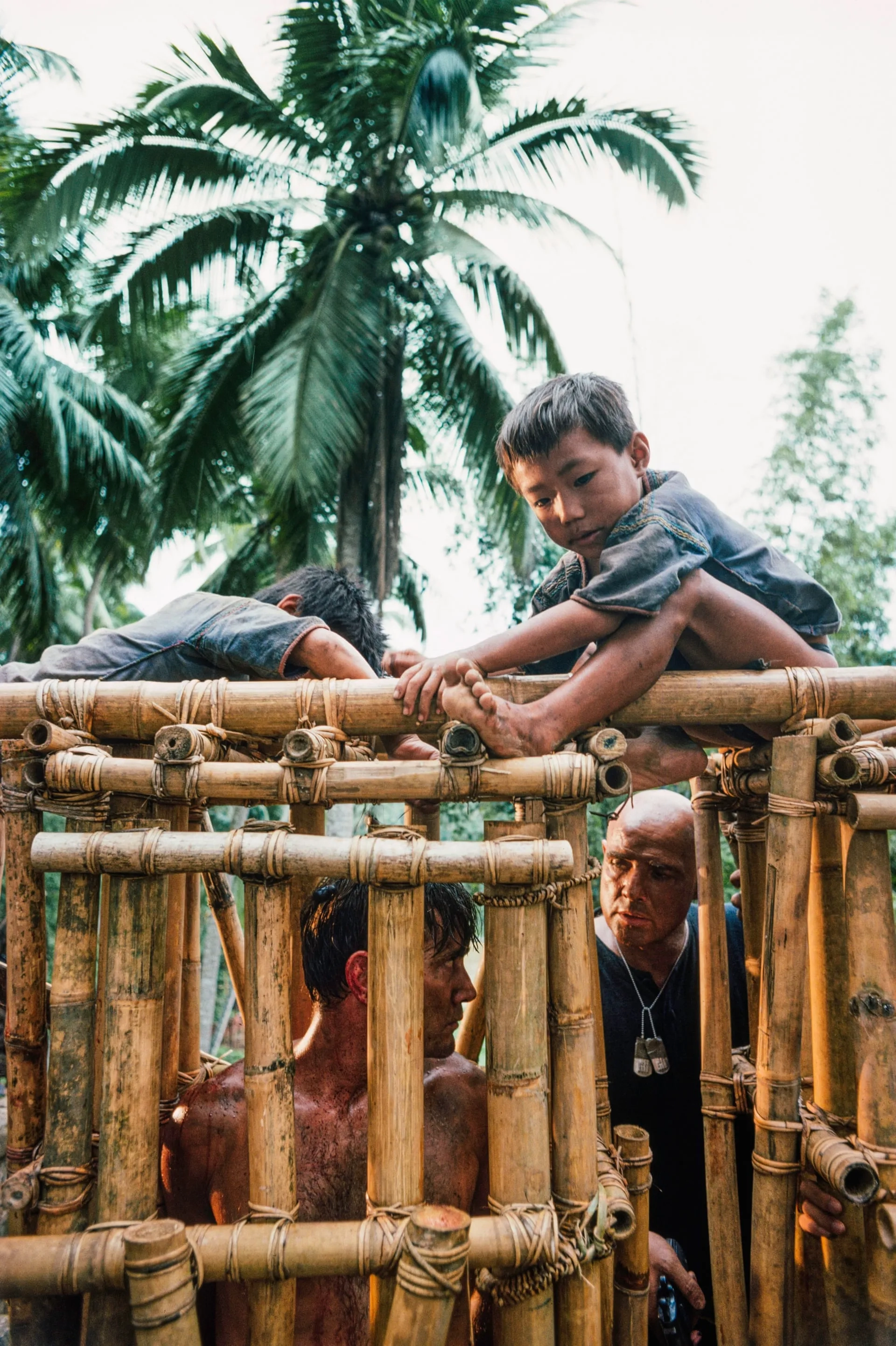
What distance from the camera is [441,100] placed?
24.0 feet

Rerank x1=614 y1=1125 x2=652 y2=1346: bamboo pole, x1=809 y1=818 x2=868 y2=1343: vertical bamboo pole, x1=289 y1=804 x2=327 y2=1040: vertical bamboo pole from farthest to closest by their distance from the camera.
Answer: x1=289 y1=804 x2=327 y2=1040: vertical bamboo pole → x1=614 y1=1125 x2=652 y2=1346: bamboo pole → x1=809 y1=818 x2=868 y2=1343: vertical bamboo pole

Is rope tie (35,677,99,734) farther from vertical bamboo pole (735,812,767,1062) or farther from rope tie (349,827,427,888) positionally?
vertical bamboo pole (735,812,767,1062)

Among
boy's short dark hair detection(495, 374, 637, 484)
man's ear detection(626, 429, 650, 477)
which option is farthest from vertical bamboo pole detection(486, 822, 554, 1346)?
man's ear detection(626, 429, 650, 477)

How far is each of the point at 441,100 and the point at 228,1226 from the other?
26.4ft

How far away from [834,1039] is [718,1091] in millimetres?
432

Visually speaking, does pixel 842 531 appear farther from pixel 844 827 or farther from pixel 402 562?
pixel 844 827

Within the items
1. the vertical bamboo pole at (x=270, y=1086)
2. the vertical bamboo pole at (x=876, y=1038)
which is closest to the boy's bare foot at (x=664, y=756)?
the vertical bamboo pole at (x=876, y=1038)

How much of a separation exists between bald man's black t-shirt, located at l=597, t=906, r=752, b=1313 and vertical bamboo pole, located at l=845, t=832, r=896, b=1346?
998mm

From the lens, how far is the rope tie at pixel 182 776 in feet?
5.20

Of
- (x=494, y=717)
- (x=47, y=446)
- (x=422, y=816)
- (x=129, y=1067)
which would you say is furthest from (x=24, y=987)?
(x=47, y=446)

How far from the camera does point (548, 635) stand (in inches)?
75.1

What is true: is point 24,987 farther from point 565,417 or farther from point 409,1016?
point 565,417

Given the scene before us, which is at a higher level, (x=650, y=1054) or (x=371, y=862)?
(x=371, y=862)

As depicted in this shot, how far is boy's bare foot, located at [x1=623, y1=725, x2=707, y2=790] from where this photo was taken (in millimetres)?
2160
